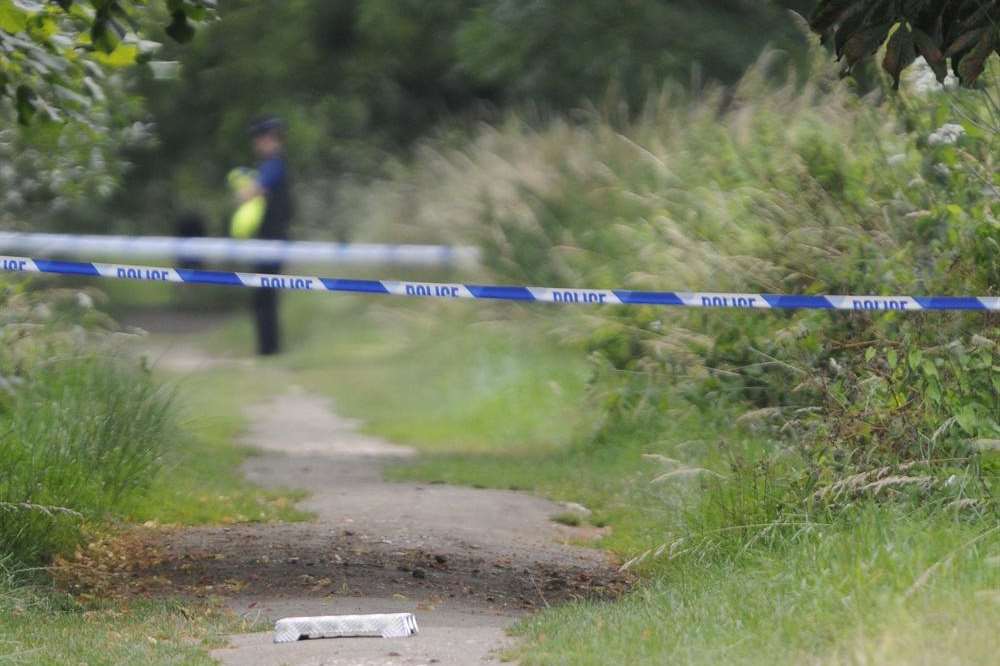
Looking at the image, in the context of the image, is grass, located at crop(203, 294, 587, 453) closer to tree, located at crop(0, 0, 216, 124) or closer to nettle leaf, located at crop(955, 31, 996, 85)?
tree, located at crop(0, 0, 216, 124)

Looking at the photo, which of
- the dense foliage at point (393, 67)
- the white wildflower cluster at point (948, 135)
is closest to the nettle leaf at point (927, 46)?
the white wildflower cluster at point (948, 135)

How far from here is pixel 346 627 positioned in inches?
264

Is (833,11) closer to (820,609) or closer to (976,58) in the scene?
(976,58)

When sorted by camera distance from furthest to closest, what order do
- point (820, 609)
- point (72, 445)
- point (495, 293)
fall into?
1. point (72, 445)
2. point (495, 293)
3. point (820, 609)

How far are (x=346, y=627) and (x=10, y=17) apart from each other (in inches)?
109

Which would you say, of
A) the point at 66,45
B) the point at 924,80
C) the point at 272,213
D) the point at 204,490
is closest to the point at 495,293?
the point at 66,45

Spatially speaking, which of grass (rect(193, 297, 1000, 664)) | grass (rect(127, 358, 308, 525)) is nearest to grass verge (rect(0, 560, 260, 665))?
grass (rect(193, 297, 1000, 664))

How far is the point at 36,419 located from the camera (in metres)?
8.91

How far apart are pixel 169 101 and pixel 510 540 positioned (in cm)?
1539

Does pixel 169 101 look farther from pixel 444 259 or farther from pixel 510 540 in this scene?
pixel 510 540

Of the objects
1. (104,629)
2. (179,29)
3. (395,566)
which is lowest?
(395,566)

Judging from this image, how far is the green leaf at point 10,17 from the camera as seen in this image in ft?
23.8

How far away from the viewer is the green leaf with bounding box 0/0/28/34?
7.24 metres

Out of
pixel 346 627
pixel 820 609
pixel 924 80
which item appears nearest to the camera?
pixel 820 609
